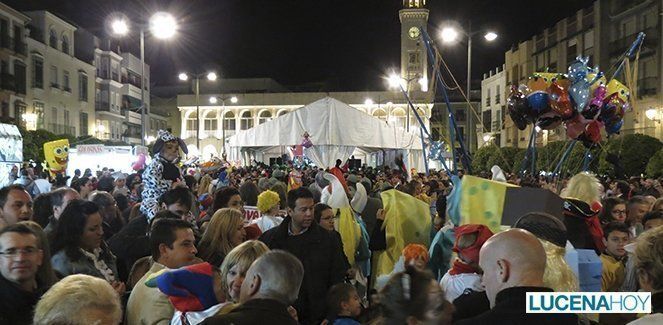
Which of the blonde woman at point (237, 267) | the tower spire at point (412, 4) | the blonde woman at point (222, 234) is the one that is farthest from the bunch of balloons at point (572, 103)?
the tower spire at point (412, 4)

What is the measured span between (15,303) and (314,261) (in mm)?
2466

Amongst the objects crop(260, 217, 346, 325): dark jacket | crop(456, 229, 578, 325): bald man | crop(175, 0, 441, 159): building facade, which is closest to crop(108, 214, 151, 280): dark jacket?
crop(260, 217, 346, 325): dark jacket

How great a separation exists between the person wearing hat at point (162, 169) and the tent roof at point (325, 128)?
7.71 m

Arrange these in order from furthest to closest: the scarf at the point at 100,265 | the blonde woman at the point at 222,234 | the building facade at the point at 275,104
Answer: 1. the building facade at the point at 275,104
2. the blonde woman at the point at 222,234
3. the scarf at the point at 100,265

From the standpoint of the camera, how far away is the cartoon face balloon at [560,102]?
7.98m

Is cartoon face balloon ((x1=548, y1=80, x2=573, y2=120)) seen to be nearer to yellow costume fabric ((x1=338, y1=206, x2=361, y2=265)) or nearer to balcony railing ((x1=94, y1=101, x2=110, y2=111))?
yellow costume fabric ((x1=338, y1=206, x2=361, y2=265))

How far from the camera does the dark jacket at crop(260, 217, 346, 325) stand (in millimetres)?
5203

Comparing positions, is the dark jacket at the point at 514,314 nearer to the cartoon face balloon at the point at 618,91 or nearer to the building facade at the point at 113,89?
the cartoon face balloon at the point at 618,91

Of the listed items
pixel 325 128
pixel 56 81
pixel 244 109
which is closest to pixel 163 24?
pixel 325 128

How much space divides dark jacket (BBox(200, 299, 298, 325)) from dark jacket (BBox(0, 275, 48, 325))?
51.4 inches

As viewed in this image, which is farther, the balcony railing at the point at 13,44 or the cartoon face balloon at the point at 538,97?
the balcony railing at the point at 13,44

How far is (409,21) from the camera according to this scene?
2299 inches

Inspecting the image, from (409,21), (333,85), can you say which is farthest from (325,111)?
(333,85)

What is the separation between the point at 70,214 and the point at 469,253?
2.95 m
